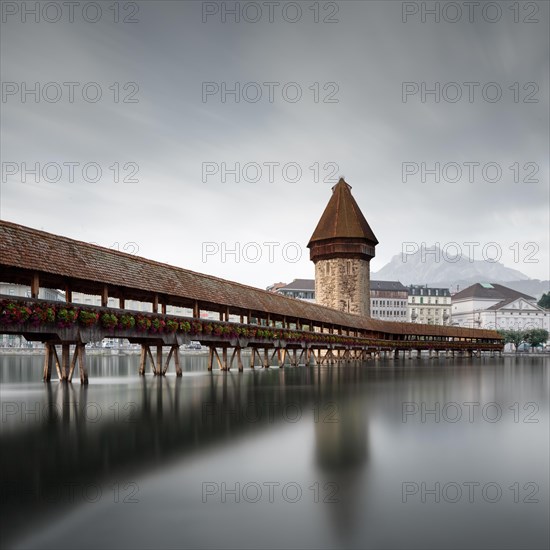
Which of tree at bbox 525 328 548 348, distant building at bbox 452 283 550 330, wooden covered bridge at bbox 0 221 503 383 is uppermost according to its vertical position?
wooden covered bridge at bbox 0 221 503 383

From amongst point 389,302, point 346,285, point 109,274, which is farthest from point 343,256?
point 389,302

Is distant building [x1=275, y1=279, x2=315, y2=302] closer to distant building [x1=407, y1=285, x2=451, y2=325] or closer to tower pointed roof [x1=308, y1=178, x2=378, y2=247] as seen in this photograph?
distant building [x1=407, y1=285, x2=451, y2=325]

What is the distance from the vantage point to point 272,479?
6.41m

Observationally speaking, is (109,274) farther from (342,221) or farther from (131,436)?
(342,221)

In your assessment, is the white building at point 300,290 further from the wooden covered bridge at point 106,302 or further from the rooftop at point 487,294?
the wooden covered bridge at point 106,302

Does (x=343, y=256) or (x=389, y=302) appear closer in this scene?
(x=343, y=256)

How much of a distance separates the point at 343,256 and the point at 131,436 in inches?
2053

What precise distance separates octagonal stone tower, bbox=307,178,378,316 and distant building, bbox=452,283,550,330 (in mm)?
86481

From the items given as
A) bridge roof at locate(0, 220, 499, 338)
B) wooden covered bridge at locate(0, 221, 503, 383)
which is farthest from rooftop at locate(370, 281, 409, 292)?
bridge roof at locate(0, 220, 499, 338)

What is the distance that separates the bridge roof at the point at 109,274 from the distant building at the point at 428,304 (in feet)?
359

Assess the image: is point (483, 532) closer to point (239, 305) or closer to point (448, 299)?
point (239, 305)

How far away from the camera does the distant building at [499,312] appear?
136750 millimetres

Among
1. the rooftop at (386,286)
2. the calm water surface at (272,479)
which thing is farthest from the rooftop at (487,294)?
the calm water surface at (272,479)

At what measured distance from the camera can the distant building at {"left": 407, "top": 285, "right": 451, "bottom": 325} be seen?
141 m
